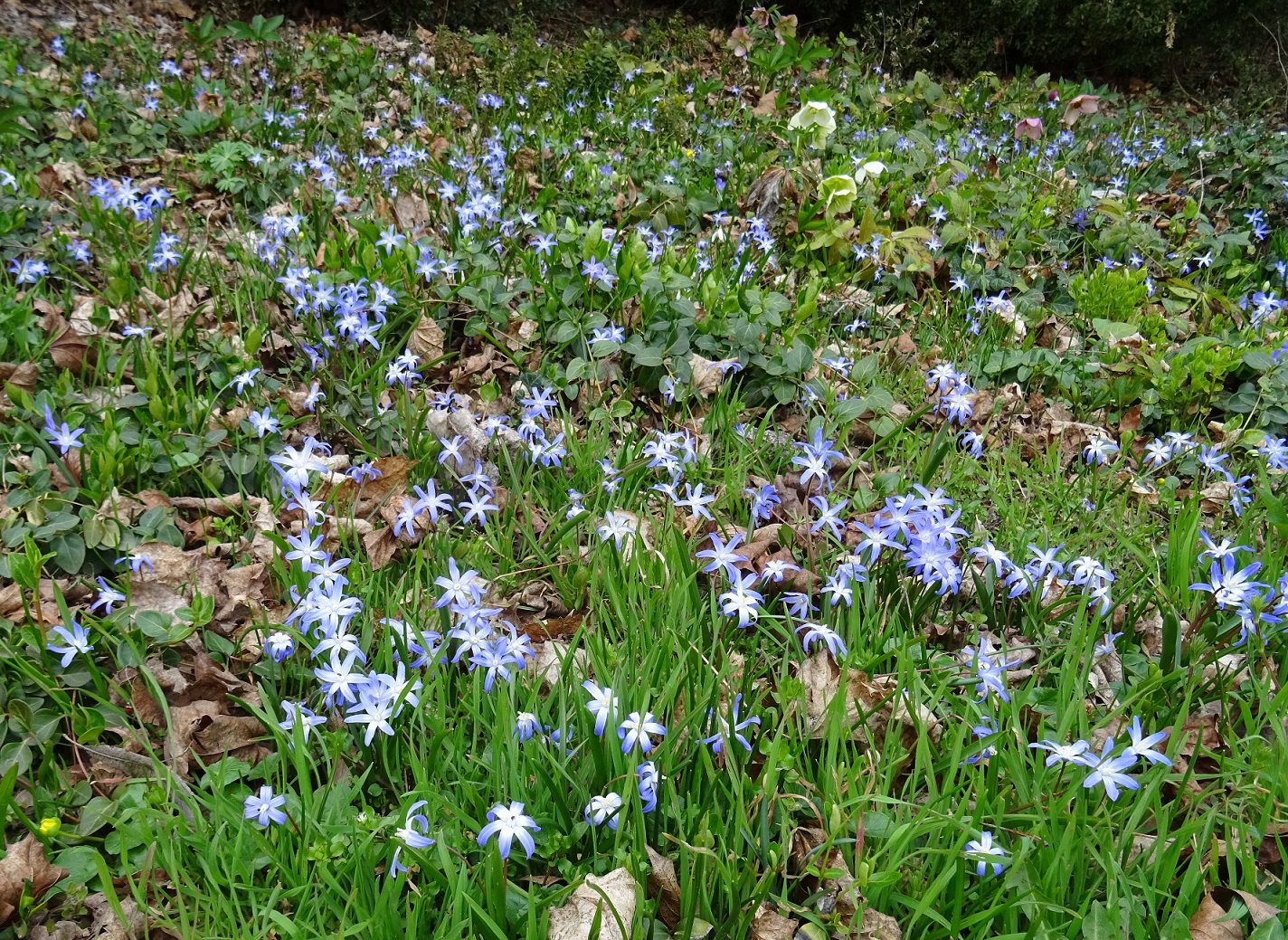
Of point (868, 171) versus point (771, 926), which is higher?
point (868, 171)

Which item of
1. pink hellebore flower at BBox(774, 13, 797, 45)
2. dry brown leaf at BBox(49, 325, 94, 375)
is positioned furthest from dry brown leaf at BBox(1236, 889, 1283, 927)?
pink hellebore flower at BBox(774, 13, 797, 45)

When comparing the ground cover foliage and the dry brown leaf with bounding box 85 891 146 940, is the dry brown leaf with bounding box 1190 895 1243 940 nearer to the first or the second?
the ground cover foliage

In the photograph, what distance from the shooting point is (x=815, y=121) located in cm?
420

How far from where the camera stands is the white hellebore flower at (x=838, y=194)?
11.6ft

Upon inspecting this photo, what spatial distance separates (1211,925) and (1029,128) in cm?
464

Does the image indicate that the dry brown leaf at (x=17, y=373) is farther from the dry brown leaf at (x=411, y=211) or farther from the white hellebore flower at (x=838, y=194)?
the white hellebore flower at (x=838, y=194)

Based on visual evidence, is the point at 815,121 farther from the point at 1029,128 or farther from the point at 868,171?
the point at 1029,128

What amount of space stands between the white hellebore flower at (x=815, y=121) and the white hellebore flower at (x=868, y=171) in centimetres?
31

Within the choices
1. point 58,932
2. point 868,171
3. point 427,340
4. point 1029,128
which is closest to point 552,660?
point 58,932

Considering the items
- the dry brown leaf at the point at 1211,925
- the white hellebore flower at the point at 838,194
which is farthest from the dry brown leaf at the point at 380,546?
the white hellebore flower at the point at 838,194

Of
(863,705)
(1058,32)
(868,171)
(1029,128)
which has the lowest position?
(863,705)

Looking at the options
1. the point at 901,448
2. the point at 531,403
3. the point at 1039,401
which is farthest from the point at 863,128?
the point at 531,403

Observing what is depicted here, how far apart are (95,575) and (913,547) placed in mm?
1786

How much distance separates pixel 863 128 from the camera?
5.03 m
